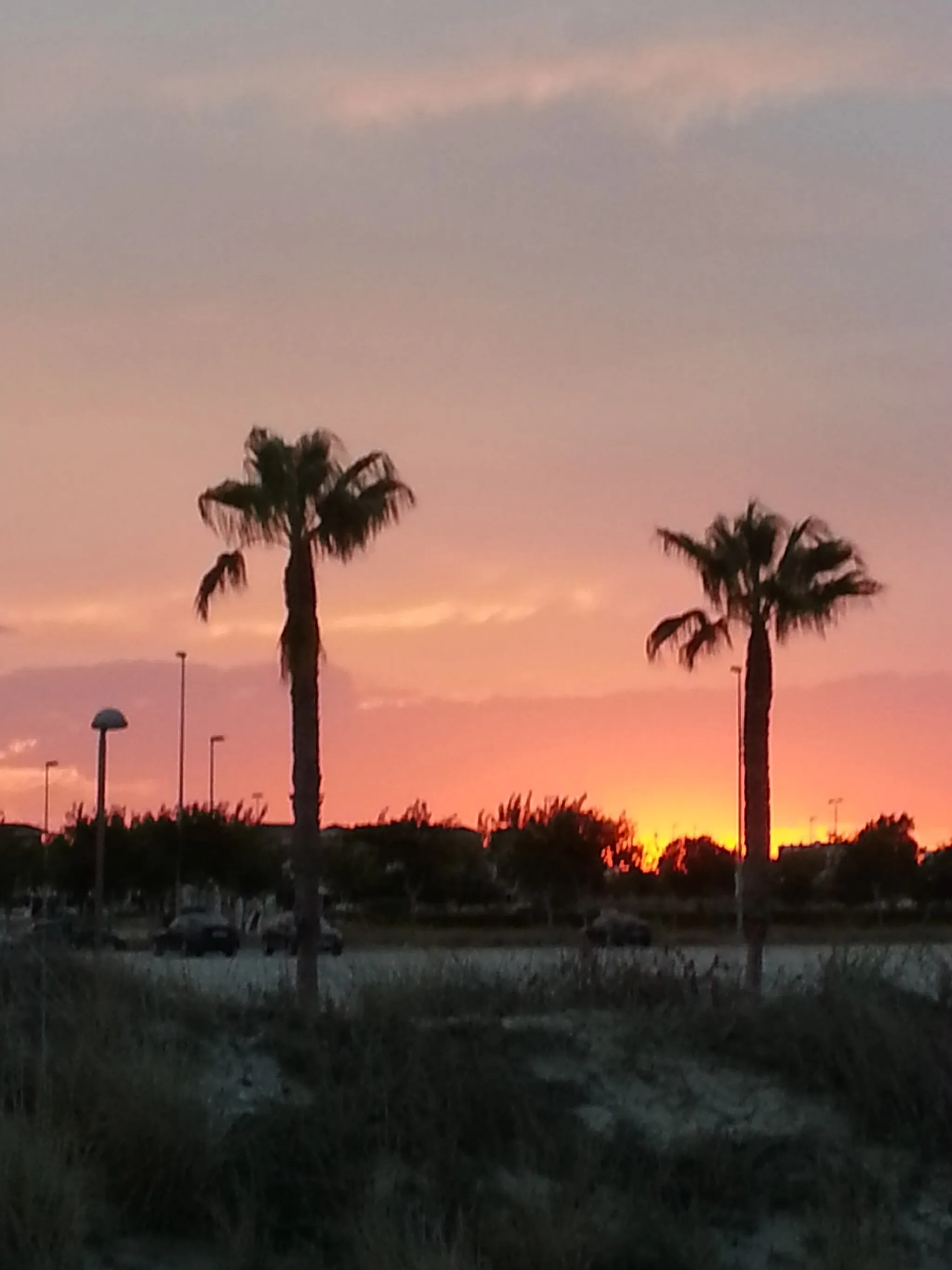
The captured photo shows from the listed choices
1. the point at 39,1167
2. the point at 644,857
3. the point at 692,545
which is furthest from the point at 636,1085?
the point at 644,857

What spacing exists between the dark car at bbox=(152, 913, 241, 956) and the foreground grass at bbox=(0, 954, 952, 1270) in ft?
113

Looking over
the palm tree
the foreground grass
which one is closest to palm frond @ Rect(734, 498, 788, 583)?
the palm tree

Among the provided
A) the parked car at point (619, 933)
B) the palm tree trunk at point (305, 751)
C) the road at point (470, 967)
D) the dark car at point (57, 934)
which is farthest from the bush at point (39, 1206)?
the palm tree trunk at point (305, 751)

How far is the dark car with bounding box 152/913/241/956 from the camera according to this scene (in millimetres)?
48125

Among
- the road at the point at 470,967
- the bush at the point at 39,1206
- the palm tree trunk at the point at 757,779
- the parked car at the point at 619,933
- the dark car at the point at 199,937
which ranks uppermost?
the palm tree trunk at the point at 757,779

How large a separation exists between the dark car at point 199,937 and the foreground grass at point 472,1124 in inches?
1361

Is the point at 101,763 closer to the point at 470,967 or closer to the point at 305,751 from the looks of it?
the point at 305,751

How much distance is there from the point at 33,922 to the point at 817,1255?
7.35m

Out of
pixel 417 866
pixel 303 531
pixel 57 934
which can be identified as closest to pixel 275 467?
pixel 303 531

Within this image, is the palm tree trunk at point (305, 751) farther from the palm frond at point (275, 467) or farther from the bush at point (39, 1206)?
the bush at point (39, 1206)

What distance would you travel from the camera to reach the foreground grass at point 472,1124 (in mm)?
10273

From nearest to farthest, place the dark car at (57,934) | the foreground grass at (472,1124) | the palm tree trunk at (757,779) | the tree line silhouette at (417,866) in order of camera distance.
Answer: the foreground grass at (472,1124)
the dark car at (57,934)
the palm tree trunk at (757,779)
the tree line silhouette at (417,866)

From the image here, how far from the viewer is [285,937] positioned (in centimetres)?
4481

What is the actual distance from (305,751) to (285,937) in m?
17.7
